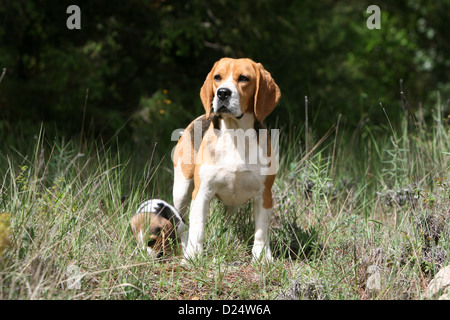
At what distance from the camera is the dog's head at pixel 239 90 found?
382 cm

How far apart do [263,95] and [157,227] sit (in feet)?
4.22

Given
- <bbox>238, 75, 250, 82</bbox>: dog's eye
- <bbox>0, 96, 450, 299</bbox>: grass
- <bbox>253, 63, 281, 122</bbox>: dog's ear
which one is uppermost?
<bbox>238, 75, 250, 82</bbox>: dog's eye

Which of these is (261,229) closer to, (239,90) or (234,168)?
(234,168)

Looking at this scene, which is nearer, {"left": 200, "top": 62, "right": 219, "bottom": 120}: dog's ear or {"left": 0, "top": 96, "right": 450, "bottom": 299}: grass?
{"left": 0, "top": 96, "right": 450, "bottom": 299}: grass

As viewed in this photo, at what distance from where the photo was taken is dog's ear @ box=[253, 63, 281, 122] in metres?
4.01

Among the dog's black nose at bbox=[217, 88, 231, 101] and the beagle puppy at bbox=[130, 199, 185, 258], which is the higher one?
the dog's black nose at bbox=[217, 88, 231, 101]

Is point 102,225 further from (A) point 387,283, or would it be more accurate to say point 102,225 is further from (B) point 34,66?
(B) point 34,66

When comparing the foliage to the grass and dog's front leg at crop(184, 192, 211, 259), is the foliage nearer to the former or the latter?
the grass

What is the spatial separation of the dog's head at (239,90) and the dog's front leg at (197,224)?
0.65 m

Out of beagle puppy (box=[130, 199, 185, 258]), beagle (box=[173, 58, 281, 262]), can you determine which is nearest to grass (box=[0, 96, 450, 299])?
beagle puppy (box=[130, 199, 185, 258])

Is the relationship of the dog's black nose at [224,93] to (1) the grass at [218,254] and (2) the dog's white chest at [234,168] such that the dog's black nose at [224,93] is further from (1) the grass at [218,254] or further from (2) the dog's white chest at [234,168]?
(1) the grass at [218,254]

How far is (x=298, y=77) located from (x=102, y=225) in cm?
601

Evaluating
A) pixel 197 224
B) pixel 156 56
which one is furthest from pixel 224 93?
pixel 156 56

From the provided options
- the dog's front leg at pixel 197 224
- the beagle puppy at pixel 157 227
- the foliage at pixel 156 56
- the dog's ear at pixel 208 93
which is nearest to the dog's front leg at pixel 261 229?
the dog's front leg at pixel 197 224
